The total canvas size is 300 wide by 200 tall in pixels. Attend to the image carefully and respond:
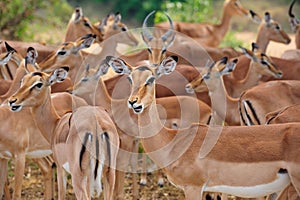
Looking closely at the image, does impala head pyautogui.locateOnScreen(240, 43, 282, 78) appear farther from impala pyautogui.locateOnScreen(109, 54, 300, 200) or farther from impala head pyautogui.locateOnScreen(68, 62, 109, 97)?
impala pyautogui.locateOnScreen(109, 54, 300, 200)

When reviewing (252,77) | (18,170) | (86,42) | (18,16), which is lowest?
(18,170)

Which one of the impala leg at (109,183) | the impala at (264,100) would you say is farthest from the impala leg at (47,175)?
the impala at (264,100)

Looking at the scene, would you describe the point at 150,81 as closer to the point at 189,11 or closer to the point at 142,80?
the point at 142,80

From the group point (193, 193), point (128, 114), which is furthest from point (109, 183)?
point (128, 114)

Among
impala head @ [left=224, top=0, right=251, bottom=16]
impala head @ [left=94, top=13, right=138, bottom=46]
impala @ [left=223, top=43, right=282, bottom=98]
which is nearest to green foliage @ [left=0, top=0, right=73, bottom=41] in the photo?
impala head @ [left=94, top=13, right=138, bottom=46]

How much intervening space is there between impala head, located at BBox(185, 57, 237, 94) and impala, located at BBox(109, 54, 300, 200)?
7.09 feet

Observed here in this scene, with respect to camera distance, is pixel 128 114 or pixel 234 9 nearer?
pixel 128 114

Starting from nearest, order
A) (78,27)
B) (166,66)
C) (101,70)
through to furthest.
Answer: (166,66)
(101,70)
(78,27)

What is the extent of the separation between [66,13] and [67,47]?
6.21 m

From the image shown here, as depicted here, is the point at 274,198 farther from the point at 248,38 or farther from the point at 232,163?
the point at 248,38

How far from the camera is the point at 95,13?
18094 millimetres

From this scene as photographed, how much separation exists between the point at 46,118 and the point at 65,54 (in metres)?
2.13

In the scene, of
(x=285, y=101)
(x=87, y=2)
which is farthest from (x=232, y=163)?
(x=87, y=2)

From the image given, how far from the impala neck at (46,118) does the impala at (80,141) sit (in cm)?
1
